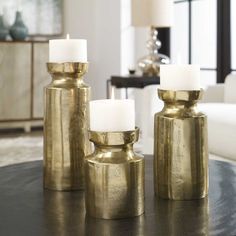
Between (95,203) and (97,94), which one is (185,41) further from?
(95,203)

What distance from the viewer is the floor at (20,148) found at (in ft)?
13.5

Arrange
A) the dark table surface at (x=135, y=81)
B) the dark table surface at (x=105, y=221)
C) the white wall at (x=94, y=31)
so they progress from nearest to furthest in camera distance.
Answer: the dark table surface at (x=105, y=221) → the dark table surface at (x=135, y=81) → the white wall at (x=94, y=31)

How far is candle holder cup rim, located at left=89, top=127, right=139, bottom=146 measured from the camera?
0.99 metres

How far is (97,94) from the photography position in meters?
6.03

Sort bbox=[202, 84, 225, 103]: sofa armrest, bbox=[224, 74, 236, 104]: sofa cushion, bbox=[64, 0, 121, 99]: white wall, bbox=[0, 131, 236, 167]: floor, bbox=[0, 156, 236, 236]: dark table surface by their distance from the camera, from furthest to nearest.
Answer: bbox=[64, 0, 121, 99]: white wall → bbox=[0, 131, 236, 167]: floor → bbox=[202, 84, 225, 103]: sofa armrest → bbox=[224, 74, 236, 104]: sofa cushion → bbox=[0, 156, 236, 236]: dark table surface

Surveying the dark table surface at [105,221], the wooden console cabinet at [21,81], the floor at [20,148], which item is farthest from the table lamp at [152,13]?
the dark table surface at [105,221]

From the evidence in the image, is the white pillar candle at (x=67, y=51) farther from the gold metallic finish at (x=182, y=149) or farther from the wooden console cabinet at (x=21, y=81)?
the wooden console cabinet at (x=21, y=81)

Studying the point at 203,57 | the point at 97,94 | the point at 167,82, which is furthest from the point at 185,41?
the point at 167,82

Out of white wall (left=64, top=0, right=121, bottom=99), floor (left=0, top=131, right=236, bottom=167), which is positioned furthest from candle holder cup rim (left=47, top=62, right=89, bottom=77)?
white wall (left=64, top=0, right=121, bottom=99)

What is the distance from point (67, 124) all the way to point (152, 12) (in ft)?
10.8

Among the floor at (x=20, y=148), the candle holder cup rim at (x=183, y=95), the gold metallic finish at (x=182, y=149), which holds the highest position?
the candle holder cup rim at (x=183, y=95)

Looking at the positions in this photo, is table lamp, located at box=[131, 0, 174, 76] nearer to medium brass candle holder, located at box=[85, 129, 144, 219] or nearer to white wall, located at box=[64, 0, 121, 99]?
white wall, located at box=[64, 0, 121, 99]

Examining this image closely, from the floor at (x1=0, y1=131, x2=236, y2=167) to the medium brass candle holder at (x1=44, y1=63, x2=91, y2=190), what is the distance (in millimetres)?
2736

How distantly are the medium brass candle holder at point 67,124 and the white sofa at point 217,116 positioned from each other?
5.29 ft
